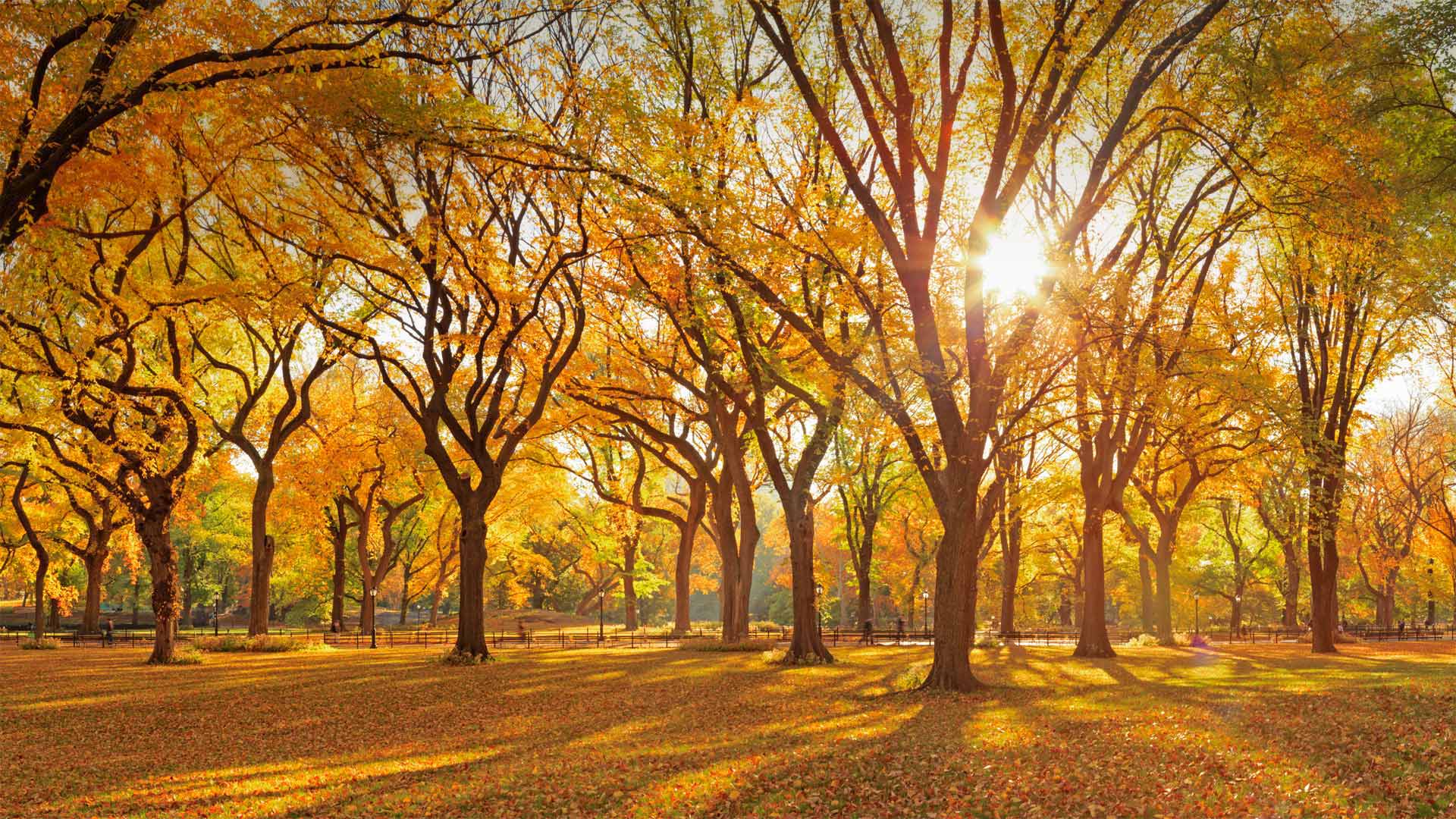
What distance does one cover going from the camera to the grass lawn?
28.2 ft

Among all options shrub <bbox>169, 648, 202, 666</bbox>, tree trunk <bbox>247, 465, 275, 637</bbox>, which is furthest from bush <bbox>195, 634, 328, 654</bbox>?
shrub <bbox>169, 648, 202, 666</bbox>

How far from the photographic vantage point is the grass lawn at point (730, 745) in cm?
860

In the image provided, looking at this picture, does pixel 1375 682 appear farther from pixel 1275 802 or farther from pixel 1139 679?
pixel 1275 802

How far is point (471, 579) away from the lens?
2488 cm

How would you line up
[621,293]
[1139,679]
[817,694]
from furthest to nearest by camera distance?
[621,293] < [1139,679] < [817,694]

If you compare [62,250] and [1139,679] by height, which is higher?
[62,250]

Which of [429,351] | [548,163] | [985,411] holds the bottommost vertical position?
[985,411]

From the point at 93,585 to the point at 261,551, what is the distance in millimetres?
17624

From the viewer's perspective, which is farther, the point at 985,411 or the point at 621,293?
the point at 621,293

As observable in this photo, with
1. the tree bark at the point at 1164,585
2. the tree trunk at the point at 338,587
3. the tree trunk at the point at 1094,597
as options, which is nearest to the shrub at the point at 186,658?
the tree trunk at the point at 338,587

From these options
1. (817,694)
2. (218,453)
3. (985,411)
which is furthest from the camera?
(218,453)

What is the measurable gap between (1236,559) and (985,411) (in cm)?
3965

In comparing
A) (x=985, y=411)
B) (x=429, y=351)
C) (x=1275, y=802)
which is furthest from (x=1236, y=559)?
Result: (x=1275, y=802)

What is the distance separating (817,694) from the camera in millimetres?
17719
